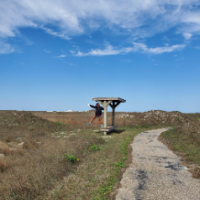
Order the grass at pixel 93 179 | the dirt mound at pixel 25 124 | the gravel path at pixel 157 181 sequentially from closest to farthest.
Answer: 1. the gravel path at pixel 157 181
2. the grass at pixel 93 179
3. the dirt mound at pixel 25 124

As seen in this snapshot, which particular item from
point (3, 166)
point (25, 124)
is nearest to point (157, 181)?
point (3, 166)

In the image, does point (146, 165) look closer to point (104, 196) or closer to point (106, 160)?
point (106, 160)

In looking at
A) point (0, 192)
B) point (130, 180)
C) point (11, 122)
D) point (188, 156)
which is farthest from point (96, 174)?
point (11, 122)

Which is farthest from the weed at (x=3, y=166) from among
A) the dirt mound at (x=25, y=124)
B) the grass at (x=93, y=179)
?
the dirt mound at (x=25, y=124)

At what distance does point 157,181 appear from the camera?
5844 millimetres

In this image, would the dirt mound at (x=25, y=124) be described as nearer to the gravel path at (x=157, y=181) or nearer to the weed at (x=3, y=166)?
the weed at (x=3, y=166)

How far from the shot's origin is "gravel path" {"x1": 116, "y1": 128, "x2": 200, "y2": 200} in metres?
4.92

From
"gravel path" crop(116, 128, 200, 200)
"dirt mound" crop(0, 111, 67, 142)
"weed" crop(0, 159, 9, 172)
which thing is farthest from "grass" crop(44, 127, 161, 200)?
"dirt mound" crop(0, 111, 67, 142)

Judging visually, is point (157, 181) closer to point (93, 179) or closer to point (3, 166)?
point (93, 179)

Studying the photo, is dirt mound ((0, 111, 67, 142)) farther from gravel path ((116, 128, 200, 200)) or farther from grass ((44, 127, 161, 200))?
gravel path ((116, 128, 200, 200))

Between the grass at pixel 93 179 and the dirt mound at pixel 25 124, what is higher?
the dirt mound at pixel 25 124

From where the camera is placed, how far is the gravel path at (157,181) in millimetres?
4922

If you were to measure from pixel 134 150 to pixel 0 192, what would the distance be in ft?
21.9

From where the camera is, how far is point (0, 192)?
17.5 feet
